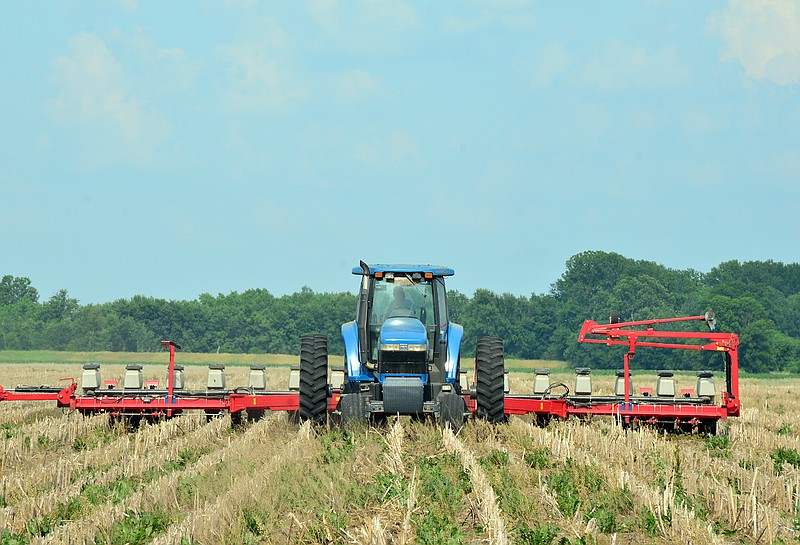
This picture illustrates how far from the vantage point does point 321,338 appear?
13.3 metres

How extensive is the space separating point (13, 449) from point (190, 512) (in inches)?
184

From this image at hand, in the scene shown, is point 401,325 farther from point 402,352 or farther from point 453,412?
point 453,412

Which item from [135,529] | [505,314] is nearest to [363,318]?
[135,529]

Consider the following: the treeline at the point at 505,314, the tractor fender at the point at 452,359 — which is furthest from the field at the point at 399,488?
the treeline at the point at 505,314

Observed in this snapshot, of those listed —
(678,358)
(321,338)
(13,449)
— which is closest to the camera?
(13,449)

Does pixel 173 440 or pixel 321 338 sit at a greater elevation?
pixel 321 338

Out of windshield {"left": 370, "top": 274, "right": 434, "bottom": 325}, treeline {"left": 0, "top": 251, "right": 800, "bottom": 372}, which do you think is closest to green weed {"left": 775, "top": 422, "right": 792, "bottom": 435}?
windshield {"left": 370, "top": 274, "right": 434, "bottom": 325}

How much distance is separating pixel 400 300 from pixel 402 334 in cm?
77

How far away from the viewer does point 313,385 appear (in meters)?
12.9

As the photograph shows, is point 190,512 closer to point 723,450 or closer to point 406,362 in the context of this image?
point 406,362

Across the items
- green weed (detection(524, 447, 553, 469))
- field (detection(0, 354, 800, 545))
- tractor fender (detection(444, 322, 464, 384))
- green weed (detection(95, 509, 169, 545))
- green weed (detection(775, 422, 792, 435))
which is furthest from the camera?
green weed (detection(775, 422, 792, 435))

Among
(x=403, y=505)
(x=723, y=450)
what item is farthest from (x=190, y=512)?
(x=723, y=450)

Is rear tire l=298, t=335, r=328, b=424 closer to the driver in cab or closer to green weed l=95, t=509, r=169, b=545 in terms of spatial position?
the driver in cab

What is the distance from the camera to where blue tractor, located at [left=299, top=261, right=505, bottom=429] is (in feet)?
41.4
